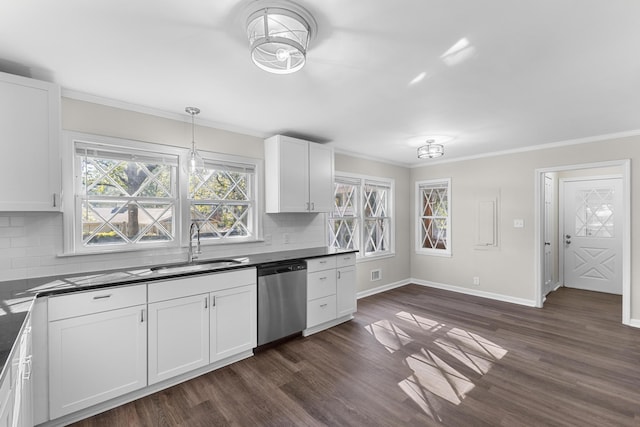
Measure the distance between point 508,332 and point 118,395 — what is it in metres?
4.00

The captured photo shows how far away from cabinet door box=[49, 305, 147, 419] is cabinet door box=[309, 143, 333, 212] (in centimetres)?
231

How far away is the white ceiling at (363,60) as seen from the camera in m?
1.55

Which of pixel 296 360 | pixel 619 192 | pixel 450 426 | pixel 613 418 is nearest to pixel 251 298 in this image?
pixel 296 360

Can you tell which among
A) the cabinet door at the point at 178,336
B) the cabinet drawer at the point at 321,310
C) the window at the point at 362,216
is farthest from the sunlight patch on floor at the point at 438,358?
the cabinet door at the point at 178,336

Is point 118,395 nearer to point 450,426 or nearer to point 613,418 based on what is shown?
point 450,426

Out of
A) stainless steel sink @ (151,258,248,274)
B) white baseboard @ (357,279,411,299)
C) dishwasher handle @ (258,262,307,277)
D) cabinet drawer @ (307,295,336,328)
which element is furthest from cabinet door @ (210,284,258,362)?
white baseboard @ (357,279,411,299)

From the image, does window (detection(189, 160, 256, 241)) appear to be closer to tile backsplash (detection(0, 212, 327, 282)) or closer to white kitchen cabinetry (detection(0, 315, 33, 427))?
tile backsplash (detection(0, 212, 327, 282))

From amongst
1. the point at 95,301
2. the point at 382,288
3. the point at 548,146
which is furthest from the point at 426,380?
the point at 548,146

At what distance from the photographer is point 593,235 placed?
17.5 feet

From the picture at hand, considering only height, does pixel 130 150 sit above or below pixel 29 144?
above

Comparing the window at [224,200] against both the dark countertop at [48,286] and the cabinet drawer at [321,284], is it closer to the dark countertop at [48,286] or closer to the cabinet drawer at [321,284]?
the dark countertop at [48,286]

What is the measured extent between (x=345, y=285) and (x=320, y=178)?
1.47 metres

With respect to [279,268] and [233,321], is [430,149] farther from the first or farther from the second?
[233,321]

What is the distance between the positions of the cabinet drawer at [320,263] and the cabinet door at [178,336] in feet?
4.06
